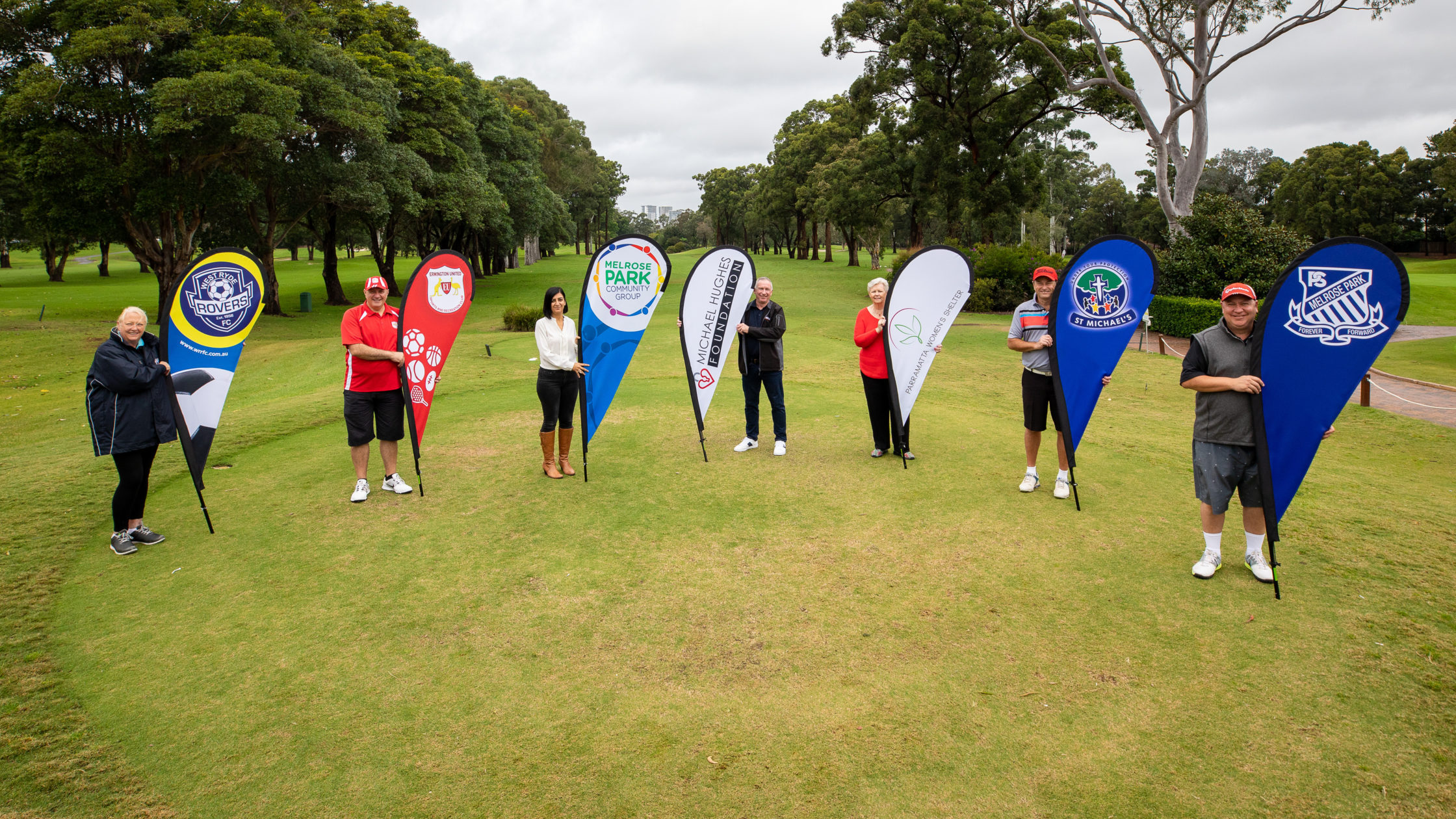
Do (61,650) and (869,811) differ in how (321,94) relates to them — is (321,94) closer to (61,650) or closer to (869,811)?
(61,650)

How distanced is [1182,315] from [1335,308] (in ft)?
54.3

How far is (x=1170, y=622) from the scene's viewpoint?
4.43 meters

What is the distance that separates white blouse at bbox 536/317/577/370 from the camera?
23.0 feet

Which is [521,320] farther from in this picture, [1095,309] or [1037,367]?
[1095,309]

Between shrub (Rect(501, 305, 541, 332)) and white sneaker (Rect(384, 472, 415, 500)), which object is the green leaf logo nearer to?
white sneaker (Rect(384, 472, 415, 500))

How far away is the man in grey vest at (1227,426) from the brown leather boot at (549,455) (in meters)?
5.29

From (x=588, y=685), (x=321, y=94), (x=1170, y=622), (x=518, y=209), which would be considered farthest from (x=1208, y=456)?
(x=518, y=209)

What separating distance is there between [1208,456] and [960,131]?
3062 cm

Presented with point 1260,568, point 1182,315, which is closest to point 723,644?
point 1260,568

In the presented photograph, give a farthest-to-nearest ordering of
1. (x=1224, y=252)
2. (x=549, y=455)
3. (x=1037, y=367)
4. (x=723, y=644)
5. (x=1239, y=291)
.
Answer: (x=1224, y=252) < (x=549, y=455) < (x=1037, y=367) < (x=1239, y=291) < (x=723, y=644)

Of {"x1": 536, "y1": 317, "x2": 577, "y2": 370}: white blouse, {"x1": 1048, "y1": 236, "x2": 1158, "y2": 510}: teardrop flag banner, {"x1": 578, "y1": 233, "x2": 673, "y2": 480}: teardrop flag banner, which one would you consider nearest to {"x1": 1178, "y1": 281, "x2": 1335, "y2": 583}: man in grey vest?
{"x1": 1048, "y1": 236, "x2": 1158, "y2": 510}: teardrop flag banner

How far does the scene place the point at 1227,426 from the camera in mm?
4820

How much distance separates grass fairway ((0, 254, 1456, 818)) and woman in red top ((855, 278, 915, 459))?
336 mm

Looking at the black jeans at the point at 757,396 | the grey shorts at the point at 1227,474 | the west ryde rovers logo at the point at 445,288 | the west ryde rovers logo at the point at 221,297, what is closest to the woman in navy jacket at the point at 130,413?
the west ryde rovers logo at the point at 221,297
